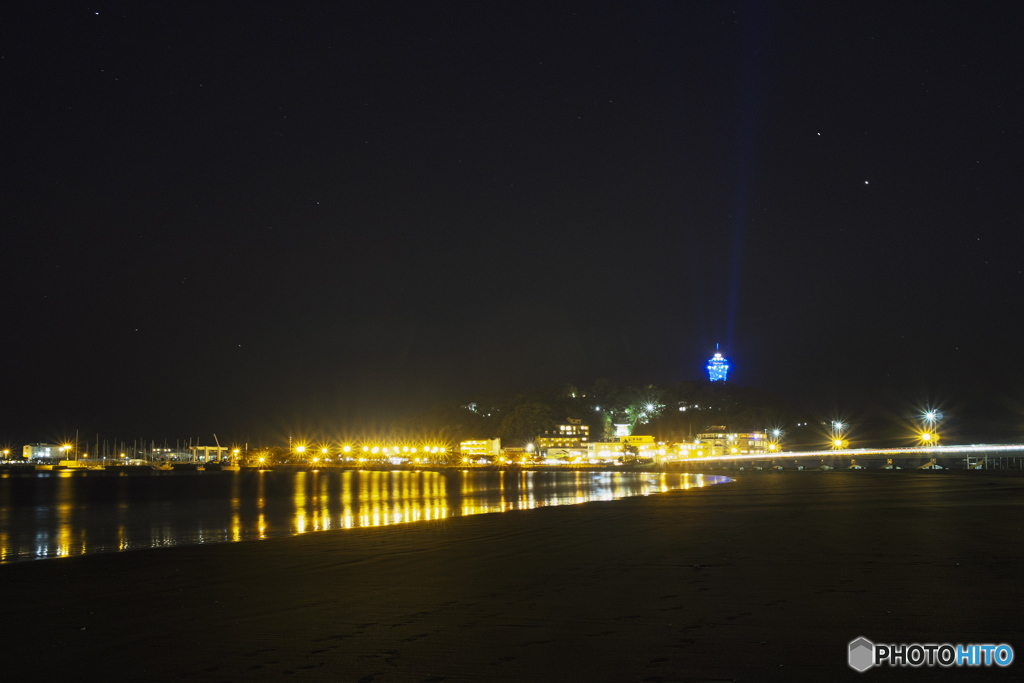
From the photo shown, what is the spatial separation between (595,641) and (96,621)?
262 inches

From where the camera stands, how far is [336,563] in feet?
50.8

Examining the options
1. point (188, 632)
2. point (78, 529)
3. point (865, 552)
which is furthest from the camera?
point (78, 529)

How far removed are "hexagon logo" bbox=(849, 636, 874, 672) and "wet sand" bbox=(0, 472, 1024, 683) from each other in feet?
0.47

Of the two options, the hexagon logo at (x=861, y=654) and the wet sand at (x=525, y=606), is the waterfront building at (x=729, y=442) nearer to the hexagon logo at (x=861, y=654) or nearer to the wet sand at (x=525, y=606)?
the wet sand at (x=525, y=606)

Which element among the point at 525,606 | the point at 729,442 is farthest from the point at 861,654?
the point at 729,442

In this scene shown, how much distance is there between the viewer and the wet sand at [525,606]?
7598mm

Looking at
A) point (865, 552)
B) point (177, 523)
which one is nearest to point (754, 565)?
point (865, 552)

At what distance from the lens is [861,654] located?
25.2ft

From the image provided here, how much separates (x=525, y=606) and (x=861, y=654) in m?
4.46

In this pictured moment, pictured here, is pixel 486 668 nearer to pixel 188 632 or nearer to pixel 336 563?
pixel 188 632

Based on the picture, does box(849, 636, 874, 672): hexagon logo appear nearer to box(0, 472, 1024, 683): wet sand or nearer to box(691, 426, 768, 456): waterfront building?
box(0, 472, 1024, 683): wet sand

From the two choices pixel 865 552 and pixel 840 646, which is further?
pixel 865 552

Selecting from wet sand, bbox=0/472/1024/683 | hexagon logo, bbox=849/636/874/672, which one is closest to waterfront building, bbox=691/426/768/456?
wet sand, bbox=0/472/1024/683

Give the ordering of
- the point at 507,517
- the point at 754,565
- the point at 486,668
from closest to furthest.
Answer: the point at 486,668 → the point at 754,565 → the point at 507,517
